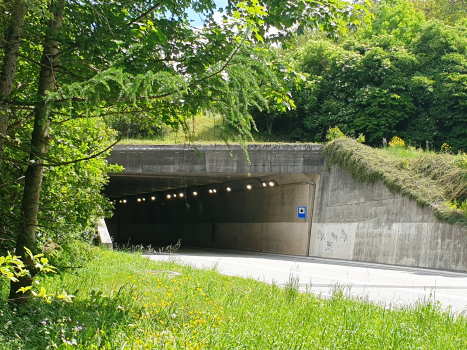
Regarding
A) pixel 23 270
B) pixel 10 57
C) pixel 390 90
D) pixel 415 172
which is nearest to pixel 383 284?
pixel 10 57

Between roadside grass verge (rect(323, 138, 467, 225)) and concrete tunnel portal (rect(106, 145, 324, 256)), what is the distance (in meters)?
2.18

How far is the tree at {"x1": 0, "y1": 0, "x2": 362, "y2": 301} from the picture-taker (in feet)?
17.1

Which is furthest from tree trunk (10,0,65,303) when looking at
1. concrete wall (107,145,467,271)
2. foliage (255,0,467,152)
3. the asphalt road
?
foliage (255,0,467,152)

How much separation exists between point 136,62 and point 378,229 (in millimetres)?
16924

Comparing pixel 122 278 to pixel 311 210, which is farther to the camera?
pixel 311 210

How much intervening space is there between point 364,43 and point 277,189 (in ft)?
69.0

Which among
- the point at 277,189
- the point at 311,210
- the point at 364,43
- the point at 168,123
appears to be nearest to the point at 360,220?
the point at 311,210

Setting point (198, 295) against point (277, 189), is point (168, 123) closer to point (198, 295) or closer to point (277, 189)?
point (198, 295)

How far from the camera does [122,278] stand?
10.1m

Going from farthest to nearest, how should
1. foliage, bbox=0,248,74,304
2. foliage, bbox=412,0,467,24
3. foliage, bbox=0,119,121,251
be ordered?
foliage, bbox=412,0,467,24, foliage, bbox=0,119,121,251, foliage, bbox=0,248,74,304

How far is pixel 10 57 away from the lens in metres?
5.59

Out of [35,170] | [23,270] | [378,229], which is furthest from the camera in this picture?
[378,229]

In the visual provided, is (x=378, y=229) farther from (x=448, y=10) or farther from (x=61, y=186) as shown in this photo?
(x=448, y=10)

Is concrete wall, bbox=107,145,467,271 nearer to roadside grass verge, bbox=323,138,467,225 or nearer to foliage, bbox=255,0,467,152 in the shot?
roadside grass verge, bbox=323,138,467,225
